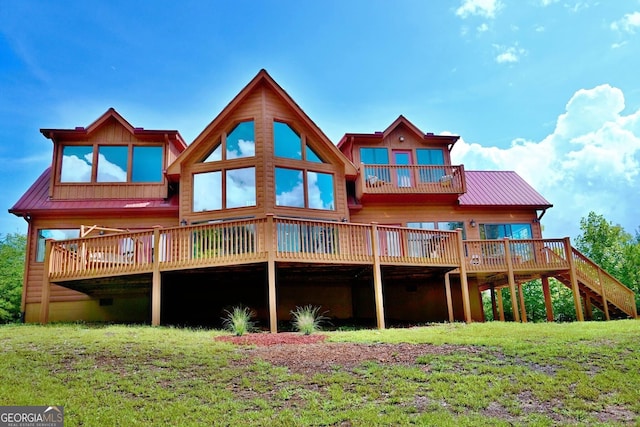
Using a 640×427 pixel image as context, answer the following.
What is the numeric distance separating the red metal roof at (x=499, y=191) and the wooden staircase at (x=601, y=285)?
Answer: 3.42 metres

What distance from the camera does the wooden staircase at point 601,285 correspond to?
57.8ft

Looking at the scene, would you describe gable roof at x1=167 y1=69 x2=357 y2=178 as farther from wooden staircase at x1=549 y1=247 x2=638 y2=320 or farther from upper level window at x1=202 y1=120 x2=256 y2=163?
wooden staircase at x1=549 y1=247 x2=638 y2=320

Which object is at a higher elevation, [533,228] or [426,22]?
[426,22]

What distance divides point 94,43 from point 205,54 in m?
4.85

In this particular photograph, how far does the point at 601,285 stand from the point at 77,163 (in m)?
20.1

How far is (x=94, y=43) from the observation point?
21.3m

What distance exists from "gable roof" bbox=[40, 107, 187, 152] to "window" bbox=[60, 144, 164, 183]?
1.40 ft

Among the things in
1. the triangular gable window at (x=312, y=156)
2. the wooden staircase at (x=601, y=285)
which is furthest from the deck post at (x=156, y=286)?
the wooden staircase at (x=601, y=285)

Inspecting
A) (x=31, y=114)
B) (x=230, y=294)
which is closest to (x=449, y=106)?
(x=230, y=294)

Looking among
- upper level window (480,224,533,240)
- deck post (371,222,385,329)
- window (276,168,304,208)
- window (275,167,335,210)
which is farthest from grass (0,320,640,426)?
upper level window (480,224,533,240)

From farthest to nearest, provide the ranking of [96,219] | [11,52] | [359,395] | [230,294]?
[11,52] → [96,219] → [230,294] → [359,395]

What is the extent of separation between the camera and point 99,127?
18.0 meters

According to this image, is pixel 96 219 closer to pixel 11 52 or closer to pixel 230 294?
pixel 230 294

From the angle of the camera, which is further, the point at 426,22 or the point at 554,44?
the point at 554,44
